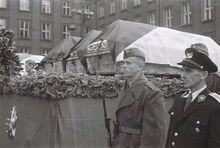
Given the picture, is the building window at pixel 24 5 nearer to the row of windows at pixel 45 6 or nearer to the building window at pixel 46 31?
the row of windows at pixel 45 6

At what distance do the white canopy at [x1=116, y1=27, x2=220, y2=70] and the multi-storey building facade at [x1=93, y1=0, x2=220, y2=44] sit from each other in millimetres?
24897

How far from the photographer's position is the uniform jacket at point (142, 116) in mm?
4668

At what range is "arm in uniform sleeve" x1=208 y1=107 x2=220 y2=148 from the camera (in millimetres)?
3719

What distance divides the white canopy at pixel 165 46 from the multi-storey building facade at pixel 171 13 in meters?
24.9

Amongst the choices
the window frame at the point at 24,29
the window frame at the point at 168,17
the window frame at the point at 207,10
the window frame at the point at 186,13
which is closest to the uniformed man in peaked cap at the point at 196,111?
the window frame at the point at 207,10

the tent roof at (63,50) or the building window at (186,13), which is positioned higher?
the building window at (186,13)

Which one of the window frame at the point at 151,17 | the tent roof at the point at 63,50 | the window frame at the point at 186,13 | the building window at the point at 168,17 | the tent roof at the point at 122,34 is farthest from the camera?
the window frame at the point at 151,17

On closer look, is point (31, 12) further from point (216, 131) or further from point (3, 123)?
point (216, 131)

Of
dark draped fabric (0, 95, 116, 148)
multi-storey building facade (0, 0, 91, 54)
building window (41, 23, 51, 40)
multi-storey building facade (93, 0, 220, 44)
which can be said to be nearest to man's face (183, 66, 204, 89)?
dark draped fabric (0, 95, 116, 148)

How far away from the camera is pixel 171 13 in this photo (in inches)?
1614

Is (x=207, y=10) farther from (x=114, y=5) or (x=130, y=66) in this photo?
(x=130, y=66)

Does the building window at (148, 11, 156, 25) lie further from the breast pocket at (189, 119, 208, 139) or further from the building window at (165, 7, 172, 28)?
the breast pocket at (189, 119, 208, 139)

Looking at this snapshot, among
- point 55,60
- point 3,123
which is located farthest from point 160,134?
point 55,60

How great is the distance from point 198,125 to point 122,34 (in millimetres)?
7113
